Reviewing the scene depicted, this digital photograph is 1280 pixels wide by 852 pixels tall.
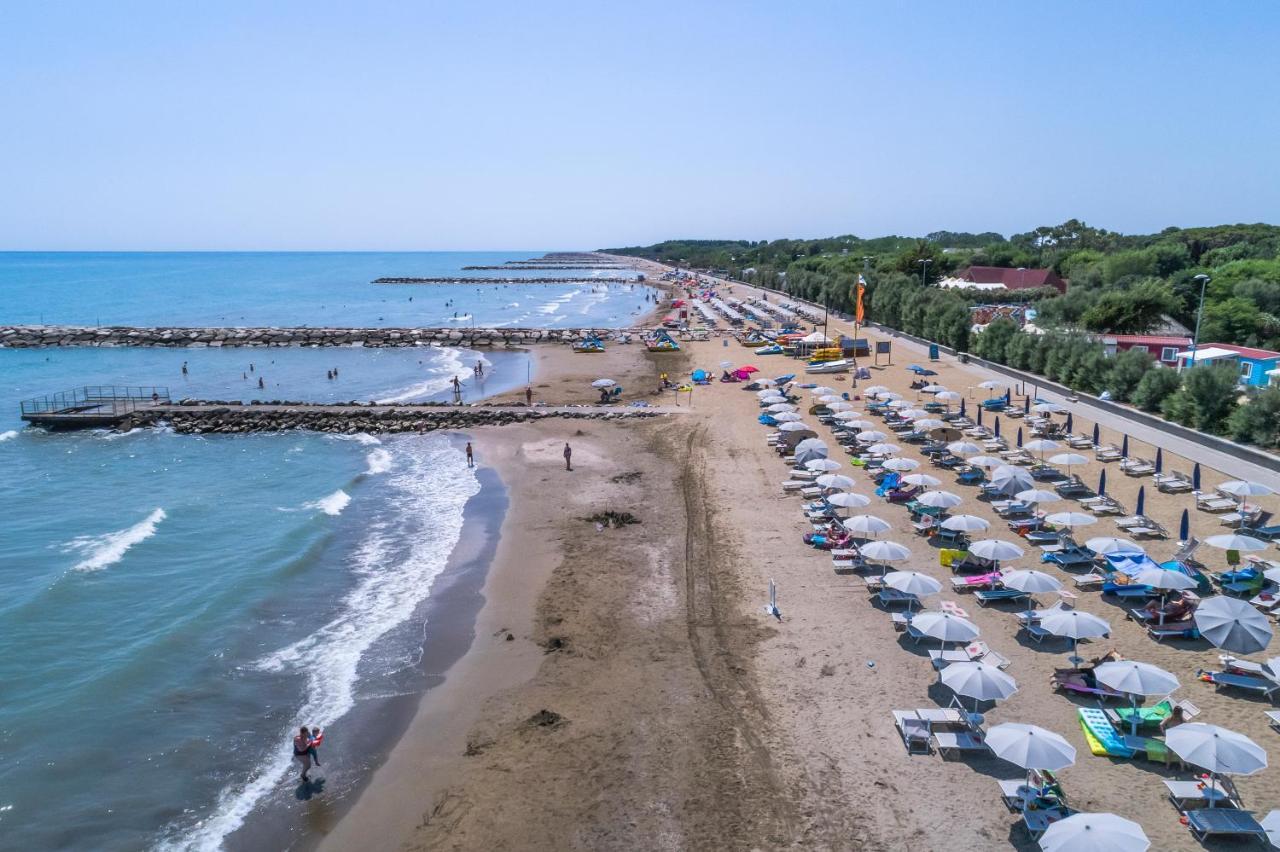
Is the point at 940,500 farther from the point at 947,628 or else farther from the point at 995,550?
the point at 947,628

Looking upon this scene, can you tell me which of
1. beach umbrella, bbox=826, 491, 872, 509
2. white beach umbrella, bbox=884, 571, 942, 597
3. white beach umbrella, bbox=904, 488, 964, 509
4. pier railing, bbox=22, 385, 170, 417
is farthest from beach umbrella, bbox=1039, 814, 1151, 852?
pier railing, bbox=22, 385, 170, 417

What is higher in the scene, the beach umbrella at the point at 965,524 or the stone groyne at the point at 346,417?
the beach umbrella at the point at 965,524

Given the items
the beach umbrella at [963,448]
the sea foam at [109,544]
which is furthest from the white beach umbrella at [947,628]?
the sea foam at [109,544]

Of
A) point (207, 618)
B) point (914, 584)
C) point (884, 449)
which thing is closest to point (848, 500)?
point (914, 584)

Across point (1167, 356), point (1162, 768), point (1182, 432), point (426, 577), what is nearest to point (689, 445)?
point (426, 577)

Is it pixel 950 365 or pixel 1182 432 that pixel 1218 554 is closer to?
pixel 1182 432

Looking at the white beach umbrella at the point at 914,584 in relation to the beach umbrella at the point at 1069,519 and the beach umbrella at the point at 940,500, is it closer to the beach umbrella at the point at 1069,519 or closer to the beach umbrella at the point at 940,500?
the beach umbrella at the point at 940,500
